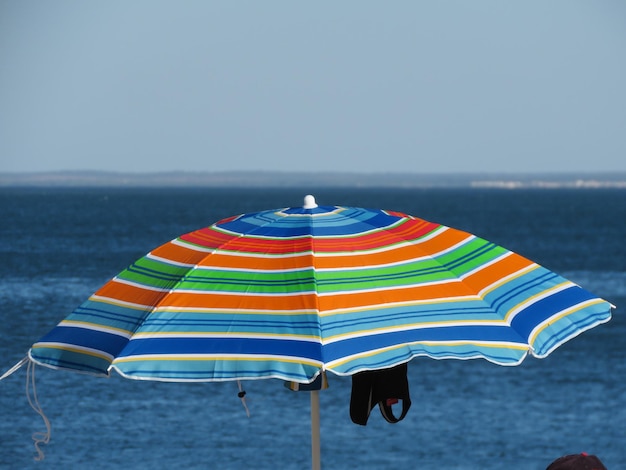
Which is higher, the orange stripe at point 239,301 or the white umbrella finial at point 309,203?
the white umbrella finial at point 309,203

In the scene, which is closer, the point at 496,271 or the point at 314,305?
the point at 314,305

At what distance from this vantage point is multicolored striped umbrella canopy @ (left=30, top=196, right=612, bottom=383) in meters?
4.73

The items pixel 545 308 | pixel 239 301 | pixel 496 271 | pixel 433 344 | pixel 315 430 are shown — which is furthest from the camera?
pixel 315 430

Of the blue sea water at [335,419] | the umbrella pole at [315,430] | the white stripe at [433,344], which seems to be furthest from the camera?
the blue sea water at [335,419]

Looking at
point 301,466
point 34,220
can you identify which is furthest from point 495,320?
point 34,220

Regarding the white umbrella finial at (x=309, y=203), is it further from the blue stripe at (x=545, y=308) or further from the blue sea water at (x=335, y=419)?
the blue sea water at (x=335, y=419)

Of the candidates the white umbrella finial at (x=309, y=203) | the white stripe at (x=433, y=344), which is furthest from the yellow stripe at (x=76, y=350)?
the white umbrella finial at (x=309, y=203)

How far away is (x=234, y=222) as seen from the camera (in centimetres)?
563

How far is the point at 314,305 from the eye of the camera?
4.84 meters

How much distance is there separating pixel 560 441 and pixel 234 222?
16702mm

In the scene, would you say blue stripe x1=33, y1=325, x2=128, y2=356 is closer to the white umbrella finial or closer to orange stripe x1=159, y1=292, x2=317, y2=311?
orange stripe x1=159, y1=292, x2=317, y2=311

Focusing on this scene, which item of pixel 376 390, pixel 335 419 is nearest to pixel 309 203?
pixel 376 390

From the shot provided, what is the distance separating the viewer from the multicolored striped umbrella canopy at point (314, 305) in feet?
15.5

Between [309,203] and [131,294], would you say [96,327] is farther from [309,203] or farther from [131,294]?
[309,203]
